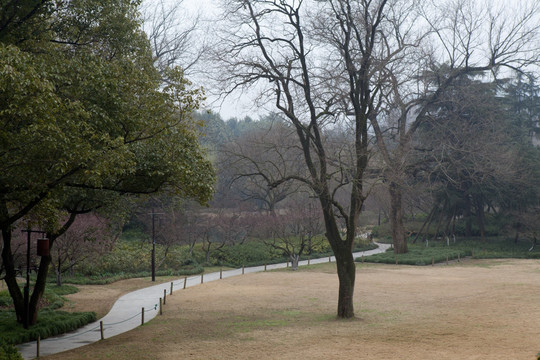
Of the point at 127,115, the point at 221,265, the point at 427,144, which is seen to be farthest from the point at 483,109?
the point at 127,115

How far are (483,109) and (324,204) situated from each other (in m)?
29.2

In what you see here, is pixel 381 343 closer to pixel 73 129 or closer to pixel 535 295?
pixel 73 129

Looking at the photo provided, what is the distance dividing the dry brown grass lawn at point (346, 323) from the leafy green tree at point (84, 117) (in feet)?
12.5

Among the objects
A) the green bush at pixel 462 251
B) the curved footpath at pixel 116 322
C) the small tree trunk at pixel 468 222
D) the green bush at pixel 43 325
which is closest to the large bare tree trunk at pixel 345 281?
the curved footpath at pixel 116 322

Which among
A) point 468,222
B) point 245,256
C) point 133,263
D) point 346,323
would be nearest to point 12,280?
point 346,323

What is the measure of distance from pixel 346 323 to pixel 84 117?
961 centimetres

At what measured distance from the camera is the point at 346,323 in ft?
49.9

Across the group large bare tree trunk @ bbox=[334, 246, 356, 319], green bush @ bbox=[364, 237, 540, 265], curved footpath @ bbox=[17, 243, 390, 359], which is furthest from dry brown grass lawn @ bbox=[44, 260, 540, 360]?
green bush @ bbox=[364, 237, 540, 265]

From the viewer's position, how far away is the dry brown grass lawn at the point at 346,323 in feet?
37.9

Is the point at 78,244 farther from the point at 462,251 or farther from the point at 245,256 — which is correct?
the point at 462,251

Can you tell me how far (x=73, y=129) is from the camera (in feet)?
30.5

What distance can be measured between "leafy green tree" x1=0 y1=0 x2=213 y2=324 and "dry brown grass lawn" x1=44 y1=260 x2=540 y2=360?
382 centimetres

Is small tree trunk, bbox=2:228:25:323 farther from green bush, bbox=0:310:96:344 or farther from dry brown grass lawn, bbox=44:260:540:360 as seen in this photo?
dry brown grass lawn, bbox=44:260:540:360

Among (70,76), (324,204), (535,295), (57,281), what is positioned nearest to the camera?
(70,76)
